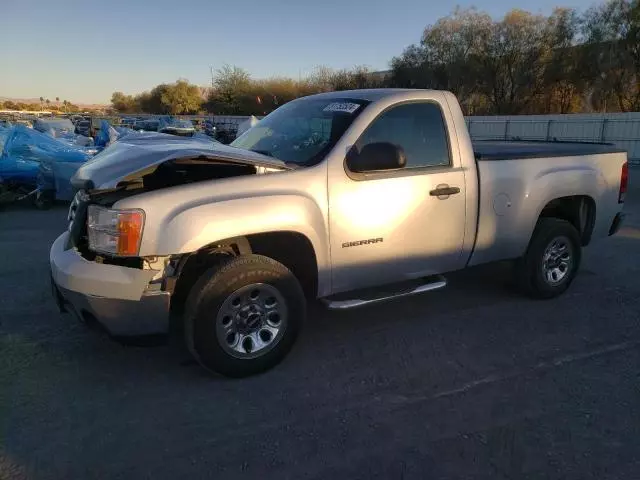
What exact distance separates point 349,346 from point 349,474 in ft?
5.06

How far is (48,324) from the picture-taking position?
14.7 ft

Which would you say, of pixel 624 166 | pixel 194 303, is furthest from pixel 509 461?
pixel 624 166

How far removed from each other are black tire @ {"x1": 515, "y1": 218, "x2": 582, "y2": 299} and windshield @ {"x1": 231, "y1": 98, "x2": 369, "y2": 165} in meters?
2.30

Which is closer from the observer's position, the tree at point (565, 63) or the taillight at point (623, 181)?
the taillight at point (623, 181)

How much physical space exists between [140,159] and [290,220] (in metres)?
1.07

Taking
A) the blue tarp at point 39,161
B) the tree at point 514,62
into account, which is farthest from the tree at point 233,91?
the blue tarp at point 39,161

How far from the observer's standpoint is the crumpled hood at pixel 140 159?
3330 mm

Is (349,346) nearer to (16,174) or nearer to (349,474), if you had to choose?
(349,474)

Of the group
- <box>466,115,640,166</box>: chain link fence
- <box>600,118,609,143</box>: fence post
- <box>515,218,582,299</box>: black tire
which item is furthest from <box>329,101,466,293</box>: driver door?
<box>600,118,609,143</box>: fence post

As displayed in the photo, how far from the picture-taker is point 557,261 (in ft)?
17.3

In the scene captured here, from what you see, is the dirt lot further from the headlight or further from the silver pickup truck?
the headlight

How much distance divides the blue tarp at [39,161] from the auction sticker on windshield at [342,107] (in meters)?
7.96

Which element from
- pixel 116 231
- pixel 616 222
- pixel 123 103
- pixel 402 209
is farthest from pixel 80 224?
pixel 123 103

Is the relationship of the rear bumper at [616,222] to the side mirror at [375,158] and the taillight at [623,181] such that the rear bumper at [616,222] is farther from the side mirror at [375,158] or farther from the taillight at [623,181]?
the side mirror at [375,158]
